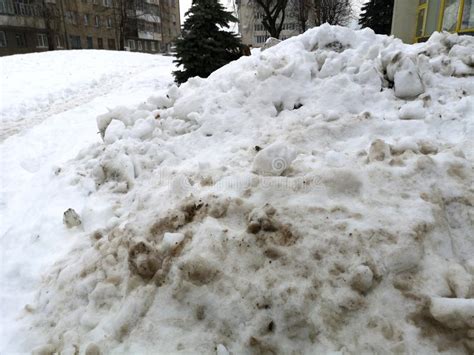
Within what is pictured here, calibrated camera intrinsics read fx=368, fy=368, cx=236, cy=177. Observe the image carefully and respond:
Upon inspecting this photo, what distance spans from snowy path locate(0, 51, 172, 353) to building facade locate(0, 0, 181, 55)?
2324 cm

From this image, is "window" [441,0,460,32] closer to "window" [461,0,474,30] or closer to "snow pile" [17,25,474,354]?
"window" [461,0,474,30]

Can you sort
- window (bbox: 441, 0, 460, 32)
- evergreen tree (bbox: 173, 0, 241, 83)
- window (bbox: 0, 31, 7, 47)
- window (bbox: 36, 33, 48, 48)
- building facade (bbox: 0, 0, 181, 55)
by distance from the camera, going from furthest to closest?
window (bbox: 36, 33, 48, 48)
window (bbox: 0, 31, 7, 47)
building facade (bbox: 0, 0, 181, 55)
evergreen tree (bbox: 173, 0, 241, 83)
window (bbox: 441, 0, 460, 32)

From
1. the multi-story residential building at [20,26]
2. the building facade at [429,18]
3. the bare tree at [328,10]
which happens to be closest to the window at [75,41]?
the multi-story residential building at [20,26]

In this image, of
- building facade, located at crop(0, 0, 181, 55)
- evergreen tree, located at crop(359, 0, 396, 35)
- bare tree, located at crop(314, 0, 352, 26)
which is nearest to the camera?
evergreen tree, located at crop(359, 0, 396, 35)

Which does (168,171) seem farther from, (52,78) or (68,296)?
(52,78)

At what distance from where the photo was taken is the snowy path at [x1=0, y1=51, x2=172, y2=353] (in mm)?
2949

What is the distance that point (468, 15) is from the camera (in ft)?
29.4

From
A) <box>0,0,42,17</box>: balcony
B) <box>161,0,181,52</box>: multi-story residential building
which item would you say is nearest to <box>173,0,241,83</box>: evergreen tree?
<box>0,0,42,17</box>: balcony

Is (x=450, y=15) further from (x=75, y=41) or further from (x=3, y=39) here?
(x=75, y=41)

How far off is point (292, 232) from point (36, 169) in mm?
4229

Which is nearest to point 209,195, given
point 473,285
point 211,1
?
point 473,285

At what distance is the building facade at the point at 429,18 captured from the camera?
905cm

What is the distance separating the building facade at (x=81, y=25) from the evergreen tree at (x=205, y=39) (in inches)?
931

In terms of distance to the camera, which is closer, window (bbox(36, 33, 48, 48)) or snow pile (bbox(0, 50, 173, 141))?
snow pile (bbox(0, 50, 173, 141))
